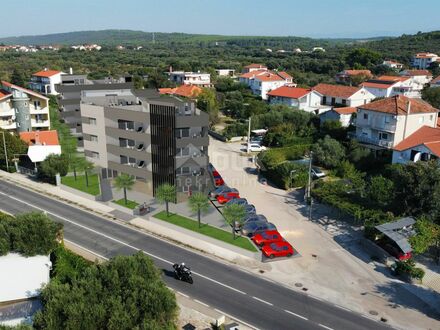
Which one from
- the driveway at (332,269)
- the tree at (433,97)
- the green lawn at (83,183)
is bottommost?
the driveway at (332,269)

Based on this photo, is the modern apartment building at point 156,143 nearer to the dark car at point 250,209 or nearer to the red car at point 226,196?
the red car at point 226,196

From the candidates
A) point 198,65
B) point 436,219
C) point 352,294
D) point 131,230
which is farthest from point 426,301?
point 198,65

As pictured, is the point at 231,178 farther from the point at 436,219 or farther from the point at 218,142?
the point at 436,219

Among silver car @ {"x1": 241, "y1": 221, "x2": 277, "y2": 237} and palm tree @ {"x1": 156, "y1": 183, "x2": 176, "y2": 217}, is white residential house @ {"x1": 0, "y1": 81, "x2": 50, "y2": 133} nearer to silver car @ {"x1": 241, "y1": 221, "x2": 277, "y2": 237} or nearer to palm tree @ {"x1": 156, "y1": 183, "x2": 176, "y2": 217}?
palm tree @ {"x1": 156, "y1": 183, "x2": 176, "y2": 217}

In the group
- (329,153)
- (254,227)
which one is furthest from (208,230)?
(329,153)

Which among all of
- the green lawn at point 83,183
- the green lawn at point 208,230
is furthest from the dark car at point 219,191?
the green lawn at point 83,183

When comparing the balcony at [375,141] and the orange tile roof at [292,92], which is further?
the orange tile roof at [292,92]
